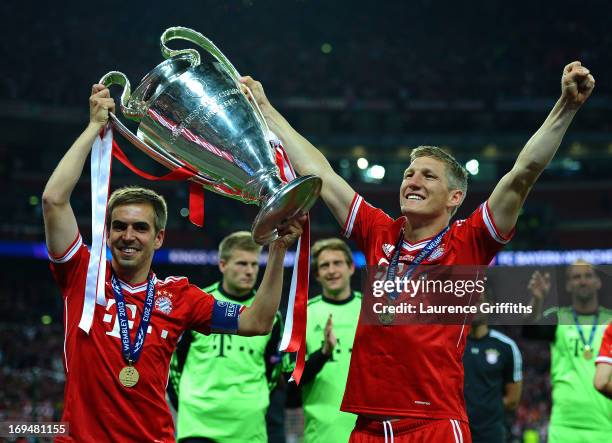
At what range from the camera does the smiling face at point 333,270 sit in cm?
548

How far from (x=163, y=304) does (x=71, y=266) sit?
0.40 m

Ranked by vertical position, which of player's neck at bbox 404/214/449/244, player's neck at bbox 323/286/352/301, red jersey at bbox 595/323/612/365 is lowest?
red jersey at bbox 595/323/612/365

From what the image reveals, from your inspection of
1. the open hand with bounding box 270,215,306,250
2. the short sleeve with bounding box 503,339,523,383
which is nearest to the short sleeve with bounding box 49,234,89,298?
the open hand with bounding box 270,215,306,250

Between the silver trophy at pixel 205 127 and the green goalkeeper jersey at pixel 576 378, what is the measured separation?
323 centimetres

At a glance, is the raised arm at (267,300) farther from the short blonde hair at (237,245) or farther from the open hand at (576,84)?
the short blonde hair at (237,245)

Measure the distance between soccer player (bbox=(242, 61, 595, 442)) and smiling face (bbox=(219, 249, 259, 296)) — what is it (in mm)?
1849

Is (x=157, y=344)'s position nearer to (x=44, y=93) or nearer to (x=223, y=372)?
(x=223, y=372)

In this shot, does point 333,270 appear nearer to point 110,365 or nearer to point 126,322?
point 126,322

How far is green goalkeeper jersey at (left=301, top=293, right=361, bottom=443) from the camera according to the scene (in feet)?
17.1

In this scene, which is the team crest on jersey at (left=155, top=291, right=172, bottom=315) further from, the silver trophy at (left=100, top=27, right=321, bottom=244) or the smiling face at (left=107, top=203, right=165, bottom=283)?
the silver trophy at (left=100, top=27, right=321, bottom=244)

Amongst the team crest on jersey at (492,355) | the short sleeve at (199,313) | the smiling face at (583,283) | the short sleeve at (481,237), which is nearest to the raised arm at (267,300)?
the short sleeve at (199,313)

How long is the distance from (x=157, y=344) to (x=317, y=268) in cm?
237

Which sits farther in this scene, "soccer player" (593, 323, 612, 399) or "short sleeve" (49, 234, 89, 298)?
"soccer player" (593, 323, 612, 399)

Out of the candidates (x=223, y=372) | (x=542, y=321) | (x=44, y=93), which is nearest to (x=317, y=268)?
(x=223, y=372)
